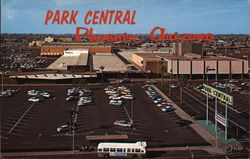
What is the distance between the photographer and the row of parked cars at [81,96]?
126 feet

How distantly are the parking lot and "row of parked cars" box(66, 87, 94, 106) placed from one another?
0.56 metres

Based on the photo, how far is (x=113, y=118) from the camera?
3189cm

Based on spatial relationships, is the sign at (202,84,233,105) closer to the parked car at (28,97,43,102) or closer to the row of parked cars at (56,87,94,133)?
the row of parked cars at (56,87,94,133)

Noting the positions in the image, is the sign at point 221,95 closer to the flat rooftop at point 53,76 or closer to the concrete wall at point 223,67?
the flat rooftop at point 53,76

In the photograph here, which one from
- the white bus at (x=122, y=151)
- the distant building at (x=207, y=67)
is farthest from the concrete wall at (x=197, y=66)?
the white bus at (x=122, y=151)

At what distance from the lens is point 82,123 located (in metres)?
29.9

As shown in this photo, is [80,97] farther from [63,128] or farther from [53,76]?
[63,128]

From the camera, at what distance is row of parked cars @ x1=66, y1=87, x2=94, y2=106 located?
1513 inches

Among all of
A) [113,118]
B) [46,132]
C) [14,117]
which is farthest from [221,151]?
[14,117]

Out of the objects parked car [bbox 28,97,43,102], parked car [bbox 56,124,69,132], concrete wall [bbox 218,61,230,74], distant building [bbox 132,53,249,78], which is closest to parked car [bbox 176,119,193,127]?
parked car [bbox 56,124,69,132]

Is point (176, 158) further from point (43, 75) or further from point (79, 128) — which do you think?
point (43, 75)

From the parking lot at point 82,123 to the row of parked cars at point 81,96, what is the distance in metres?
0.56

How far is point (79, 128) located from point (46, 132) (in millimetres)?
3219

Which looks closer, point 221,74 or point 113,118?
point 113,118
